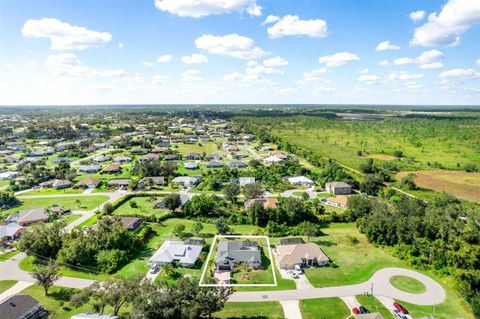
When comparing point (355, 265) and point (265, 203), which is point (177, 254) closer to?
point (265, 203)

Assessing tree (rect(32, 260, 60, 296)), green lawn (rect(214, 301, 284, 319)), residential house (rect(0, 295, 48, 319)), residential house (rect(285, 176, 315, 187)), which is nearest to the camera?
residential house (rect(0, 295, 48, 319))

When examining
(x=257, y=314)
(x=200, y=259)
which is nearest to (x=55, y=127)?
(x=200, y=259)

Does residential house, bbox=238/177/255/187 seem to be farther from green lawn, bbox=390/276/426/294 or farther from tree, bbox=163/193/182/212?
green lawn, bbox=390/276/426/294

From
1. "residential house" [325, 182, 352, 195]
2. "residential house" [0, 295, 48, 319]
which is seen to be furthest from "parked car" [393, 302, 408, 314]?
"residential house" [325, 182, 352, 195]

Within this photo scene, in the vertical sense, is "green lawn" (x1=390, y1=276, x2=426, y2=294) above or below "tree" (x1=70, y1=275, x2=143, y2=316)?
below

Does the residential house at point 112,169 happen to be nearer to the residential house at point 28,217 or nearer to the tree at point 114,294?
the residential house at point 28,217

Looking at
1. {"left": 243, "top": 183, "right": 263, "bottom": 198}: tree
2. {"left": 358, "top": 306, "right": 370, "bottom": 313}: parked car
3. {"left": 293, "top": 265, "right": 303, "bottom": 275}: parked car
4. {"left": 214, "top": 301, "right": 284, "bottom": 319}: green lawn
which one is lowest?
{"left": 214, "top": 301, "right": 284, "bottom": 319}: green lawn
